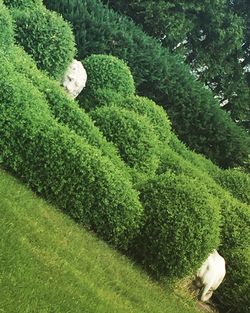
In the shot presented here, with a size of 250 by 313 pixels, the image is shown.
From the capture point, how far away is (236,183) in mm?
14703

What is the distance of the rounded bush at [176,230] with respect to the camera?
9477 mm

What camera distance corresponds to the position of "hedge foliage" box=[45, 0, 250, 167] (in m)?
17.9

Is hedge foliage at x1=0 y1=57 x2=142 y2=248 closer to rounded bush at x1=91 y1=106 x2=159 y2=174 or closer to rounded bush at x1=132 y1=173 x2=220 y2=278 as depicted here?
rounded bush at x1=132 y1=173 x2=220 y2=278

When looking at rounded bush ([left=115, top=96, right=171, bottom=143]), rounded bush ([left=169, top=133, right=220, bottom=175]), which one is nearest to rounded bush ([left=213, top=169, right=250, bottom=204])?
rounded bush ([left=169, top=133, right=220, bottom=175])

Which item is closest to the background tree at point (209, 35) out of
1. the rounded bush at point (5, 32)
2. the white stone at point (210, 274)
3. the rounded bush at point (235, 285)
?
the rounded bush at point (5, 32)

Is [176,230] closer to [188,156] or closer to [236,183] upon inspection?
[236,183]

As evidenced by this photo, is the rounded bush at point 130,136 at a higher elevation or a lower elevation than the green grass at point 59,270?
lower

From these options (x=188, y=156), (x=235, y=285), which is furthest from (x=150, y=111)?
(x=235, y=285)

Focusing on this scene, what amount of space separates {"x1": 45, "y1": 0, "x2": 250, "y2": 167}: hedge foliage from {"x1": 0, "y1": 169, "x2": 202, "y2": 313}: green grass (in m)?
9.54

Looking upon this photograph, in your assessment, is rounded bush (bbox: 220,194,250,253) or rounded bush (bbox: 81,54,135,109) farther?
rounded bush (bbox: 81,54,135,109)

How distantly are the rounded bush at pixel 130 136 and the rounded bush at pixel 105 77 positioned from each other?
277 cm

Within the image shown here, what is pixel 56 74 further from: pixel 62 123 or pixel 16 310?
pixel 16 310

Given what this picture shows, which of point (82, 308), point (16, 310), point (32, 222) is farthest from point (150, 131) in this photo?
point (16, 310)

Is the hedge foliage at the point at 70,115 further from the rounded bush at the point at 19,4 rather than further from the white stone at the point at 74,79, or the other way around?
the rounded bush at the point at 19,4
